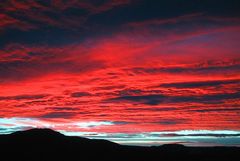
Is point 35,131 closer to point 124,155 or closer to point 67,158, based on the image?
point 67,158

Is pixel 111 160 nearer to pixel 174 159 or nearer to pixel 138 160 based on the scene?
pixel 138 160

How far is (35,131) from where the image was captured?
155 metres

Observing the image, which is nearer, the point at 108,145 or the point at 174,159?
the point at 174,159

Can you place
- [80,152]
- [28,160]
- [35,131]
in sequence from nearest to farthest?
[28,160], [80,152], [35,131]

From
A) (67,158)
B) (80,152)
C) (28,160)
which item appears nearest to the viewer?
(28,160)

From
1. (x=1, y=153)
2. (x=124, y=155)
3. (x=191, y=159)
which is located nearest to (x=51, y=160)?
(x=1, y=153)

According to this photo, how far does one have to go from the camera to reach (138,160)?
12694cm

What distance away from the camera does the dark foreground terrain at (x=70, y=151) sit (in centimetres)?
12930

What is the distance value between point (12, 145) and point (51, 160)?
68.0 feet

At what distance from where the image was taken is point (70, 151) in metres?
142

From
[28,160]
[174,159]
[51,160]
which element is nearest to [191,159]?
[174,159]

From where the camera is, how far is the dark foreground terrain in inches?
5091

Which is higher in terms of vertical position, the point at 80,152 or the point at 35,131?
the point at 35,131

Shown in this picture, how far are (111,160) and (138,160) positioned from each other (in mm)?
10188
